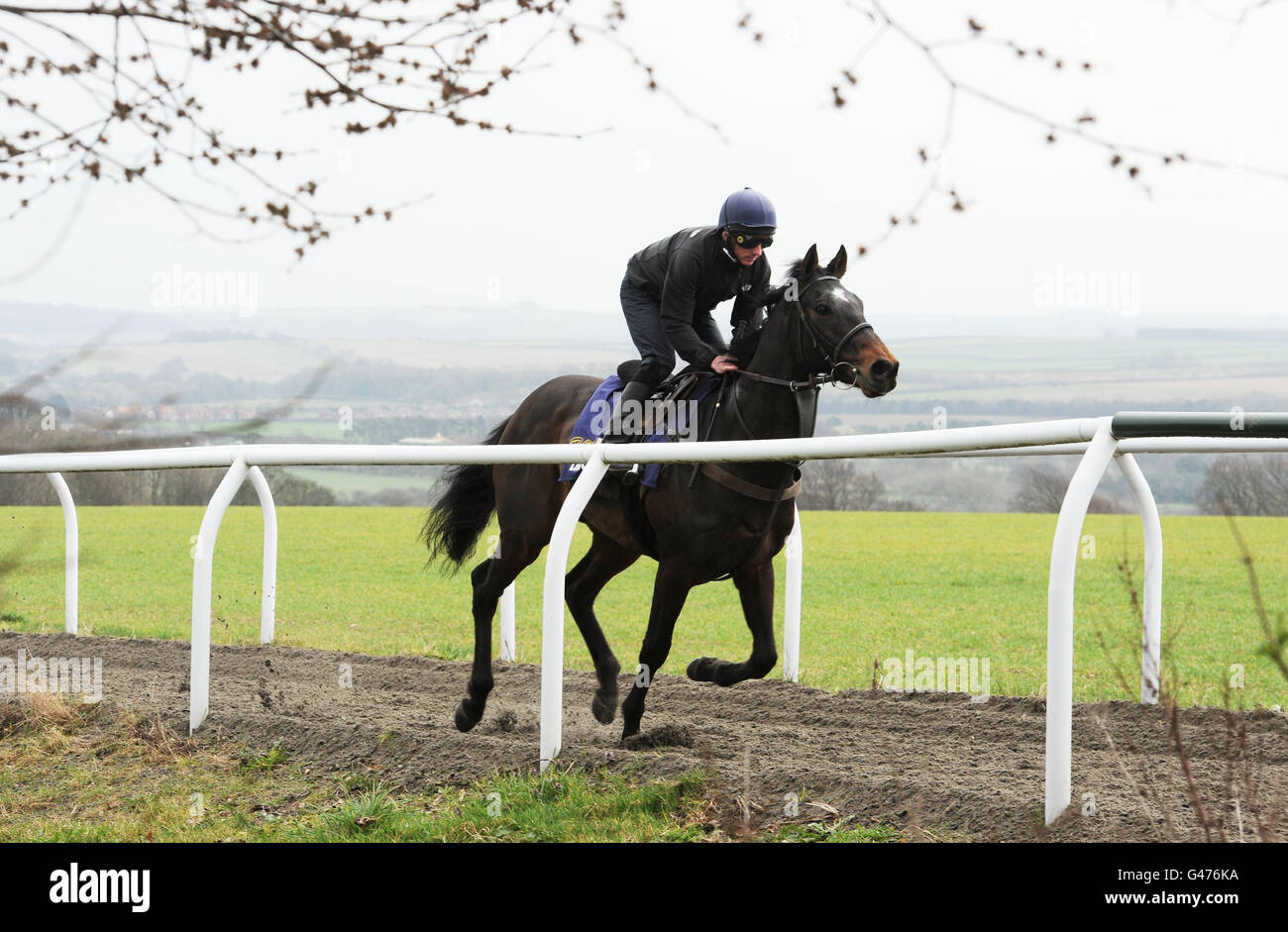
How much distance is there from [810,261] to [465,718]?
2276 mm

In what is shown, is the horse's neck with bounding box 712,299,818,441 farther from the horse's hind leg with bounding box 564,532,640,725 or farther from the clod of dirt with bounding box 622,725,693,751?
the clod of dirt with bounding box 622,725,693,751

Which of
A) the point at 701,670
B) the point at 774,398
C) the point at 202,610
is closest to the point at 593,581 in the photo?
the point at 701,670

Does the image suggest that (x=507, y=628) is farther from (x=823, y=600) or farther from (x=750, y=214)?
(x=823, y=600)

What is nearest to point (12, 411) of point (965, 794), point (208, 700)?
point (965, 794)

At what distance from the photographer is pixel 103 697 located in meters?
5.99

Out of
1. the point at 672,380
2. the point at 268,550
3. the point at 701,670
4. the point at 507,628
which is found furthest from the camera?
the point at 268,550

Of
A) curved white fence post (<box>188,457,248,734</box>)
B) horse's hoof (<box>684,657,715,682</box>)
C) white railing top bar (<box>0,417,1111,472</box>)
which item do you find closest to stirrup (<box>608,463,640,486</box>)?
white railing top bar (<box>0,417,1111,472</box>)

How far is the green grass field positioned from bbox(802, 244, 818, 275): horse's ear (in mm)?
1513

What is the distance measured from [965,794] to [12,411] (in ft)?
8.81

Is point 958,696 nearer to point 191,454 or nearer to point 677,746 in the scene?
point 677,746

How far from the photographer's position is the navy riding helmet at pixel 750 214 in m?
5.12

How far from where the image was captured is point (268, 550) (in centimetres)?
725

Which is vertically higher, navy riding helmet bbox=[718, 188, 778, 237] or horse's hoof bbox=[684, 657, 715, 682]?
navy riding helmet bbox=[718, 188, 778, 237]

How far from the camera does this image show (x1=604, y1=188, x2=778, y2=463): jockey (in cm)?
515
